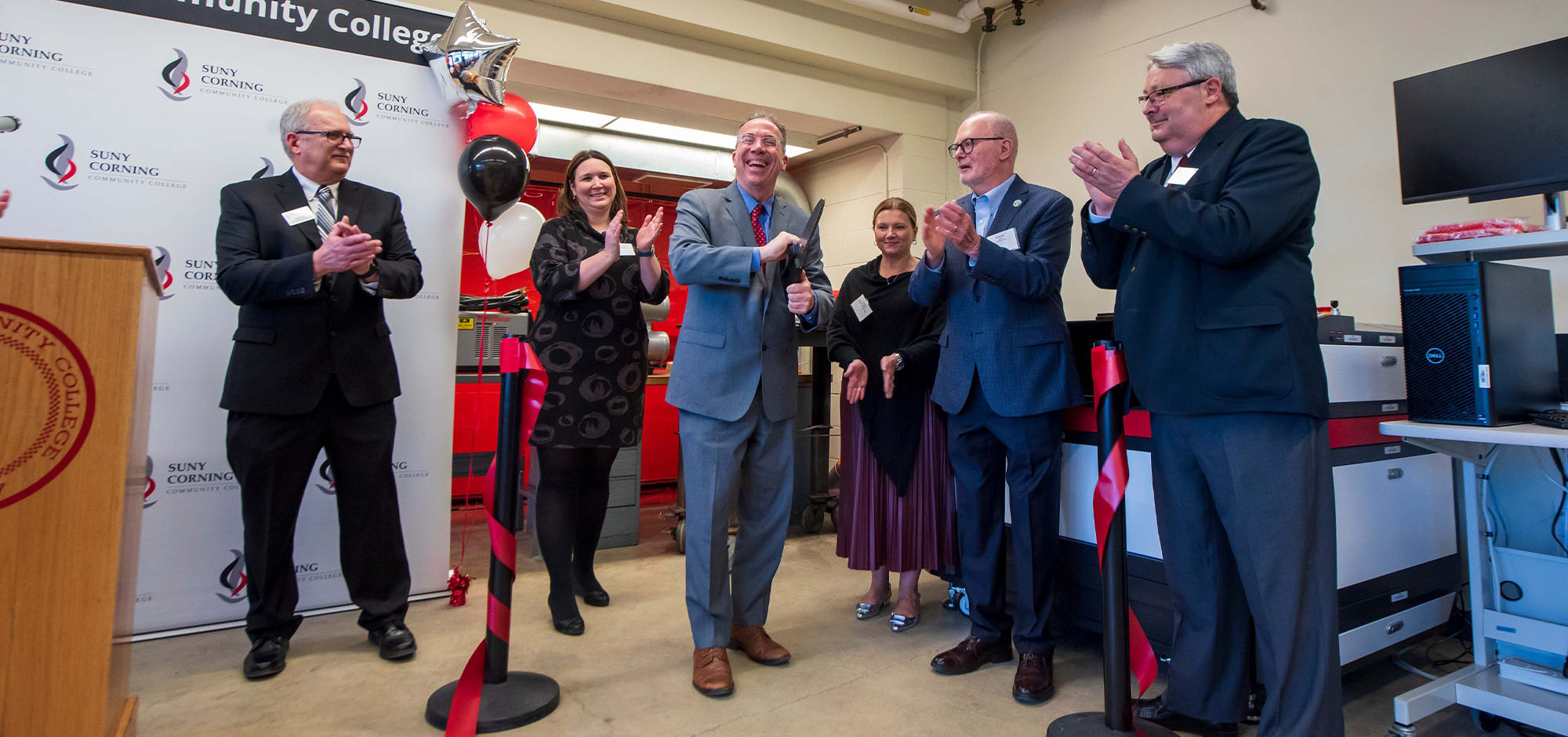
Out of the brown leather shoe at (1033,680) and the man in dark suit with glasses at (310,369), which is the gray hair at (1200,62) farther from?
the man in dark suit with glasses at (310,369)

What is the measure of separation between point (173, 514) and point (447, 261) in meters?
1.27

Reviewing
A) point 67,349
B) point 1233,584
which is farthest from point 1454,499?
point 67,349

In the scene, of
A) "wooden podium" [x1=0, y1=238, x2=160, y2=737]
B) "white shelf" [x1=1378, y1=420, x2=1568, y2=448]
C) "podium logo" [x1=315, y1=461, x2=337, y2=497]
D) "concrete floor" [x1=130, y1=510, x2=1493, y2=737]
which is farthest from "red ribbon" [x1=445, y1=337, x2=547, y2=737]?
"white shelf" [x1=1378, y1=420, x2=1568, y2=448]

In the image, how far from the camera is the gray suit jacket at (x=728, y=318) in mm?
2119

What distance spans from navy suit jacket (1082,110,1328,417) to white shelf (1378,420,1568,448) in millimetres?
531

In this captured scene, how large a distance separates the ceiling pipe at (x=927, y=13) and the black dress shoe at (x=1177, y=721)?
421cm

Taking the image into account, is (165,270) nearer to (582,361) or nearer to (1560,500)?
(582,361)

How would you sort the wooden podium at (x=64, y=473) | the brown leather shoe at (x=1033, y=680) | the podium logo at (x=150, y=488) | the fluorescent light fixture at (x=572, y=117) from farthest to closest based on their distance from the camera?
the fluorescent light fixture at (x=572, y=117), the podium logo at (x=150, y=488), the brown leather shoe at (x=1033, y=680), the wooden podium at (x=64, y=473)

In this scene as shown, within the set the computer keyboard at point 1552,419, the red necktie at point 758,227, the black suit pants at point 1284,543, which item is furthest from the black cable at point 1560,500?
the red necktie at point 758,227

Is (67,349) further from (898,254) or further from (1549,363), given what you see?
(1549,363)

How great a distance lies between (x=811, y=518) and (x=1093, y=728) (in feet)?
8.77

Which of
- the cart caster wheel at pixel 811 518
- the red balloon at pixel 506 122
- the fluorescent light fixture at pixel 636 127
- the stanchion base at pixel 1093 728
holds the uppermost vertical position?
the fluorescent light fixture at pixel 636 127

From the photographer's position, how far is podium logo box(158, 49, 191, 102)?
2.62 metres

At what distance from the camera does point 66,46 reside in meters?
2.49
